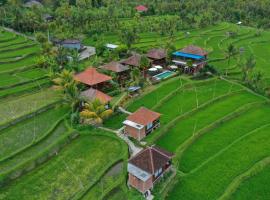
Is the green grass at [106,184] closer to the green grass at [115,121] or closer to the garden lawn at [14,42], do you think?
the green grass at [115,121]

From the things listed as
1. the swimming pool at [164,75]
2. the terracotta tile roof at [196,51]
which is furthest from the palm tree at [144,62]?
the terracotta tile roof at [196,51]

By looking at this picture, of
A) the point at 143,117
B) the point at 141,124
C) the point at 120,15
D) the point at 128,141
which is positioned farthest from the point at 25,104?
the point at 120,15

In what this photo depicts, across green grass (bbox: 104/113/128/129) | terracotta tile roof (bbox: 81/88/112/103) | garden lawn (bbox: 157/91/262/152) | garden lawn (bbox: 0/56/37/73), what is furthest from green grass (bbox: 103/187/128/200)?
garden lawn (bbox: 0/56/37/73)

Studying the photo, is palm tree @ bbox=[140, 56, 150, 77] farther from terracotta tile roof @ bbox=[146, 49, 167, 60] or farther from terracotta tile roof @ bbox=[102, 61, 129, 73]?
terracotta tile roof @ bbox=[146, 49, 167, 60]

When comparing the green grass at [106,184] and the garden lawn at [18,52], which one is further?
the garden lawn at [18,52]

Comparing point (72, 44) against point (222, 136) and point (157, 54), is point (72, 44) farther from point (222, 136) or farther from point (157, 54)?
point (222, 136)
